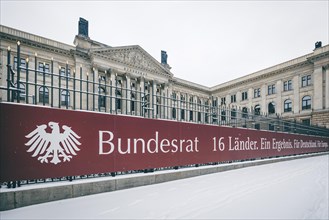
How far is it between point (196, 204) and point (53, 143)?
3164mm

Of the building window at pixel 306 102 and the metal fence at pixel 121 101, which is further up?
the building window at pixel 306 102

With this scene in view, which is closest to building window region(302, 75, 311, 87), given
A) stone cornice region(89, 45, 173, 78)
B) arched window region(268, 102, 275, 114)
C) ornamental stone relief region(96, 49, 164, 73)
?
arched window region(268, 102, 275, 114)

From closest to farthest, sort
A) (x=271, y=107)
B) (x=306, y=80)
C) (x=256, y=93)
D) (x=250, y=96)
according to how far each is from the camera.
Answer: (x=306, y=80), (x=271, y=107), (x=256, y=93), (x=250, y=96)

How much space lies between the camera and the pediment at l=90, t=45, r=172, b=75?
2984 cm

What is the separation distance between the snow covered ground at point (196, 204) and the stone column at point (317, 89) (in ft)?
108

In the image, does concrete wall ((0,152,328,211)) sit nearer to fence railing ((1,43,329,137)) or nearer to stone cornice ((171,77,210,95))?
fence railing ((1,43,329,137))

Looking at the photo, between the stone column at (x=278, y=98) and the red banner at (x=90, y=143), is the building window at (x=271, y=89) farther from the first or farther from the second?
the red banner at (x=90, y=143)

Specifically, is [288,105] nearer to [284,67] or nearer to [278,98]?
[278,98]

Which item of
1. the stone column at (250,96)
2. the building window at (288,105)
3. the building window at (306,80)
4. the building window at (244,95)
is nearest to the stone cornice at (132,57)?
the building window at (244,95)

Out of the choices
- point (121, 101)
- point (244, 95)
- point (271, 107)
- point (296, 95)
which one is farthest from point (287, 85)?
point (121, 101)

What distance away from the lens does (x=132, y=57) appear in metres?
33.4

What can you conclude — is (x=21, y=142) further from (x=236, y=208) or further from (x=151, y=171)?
(x=236, y=208)

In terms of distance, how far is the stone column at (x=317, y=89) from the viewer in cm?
2964

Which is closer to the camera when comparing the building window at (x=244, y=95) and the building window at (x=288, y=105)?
the building window at (x=288, y=105)
